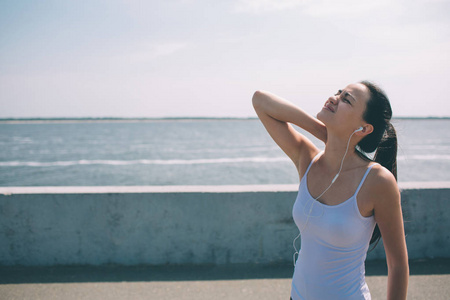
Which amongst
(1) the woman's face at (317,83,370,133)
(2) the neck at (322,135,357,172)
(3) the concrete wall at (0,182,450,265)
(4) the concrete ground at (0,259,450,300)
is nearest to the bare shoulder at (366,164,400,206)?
(2) the neck at (322,135,357,172)

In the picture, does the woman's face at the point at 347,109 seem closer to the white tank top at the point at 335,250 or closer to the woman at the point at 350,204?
the woman at the point at 350,204

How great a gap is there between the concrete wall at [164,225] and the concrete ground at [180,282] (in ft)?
0.41

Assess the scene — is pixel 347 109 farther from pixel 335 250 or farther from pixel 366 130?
pixel 335 250

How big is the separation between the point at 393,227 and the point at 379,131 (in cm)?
52

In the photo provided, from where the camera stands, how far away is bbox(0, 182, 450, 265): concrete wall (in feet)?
13.2

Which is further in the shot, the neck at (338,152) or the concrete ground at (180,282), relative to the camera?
the concrete ground at (180,282)

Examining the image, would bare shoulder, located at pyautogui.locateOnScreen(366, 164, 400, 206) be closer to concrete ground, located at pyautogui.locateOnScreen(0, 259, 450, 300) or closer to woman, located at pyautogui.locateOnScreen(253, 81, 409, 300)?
woman, located at pyautogui.locateOnScreen(253, 81, 409, 300)

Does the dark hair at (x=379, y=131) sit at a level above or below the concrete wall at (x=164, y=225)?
above

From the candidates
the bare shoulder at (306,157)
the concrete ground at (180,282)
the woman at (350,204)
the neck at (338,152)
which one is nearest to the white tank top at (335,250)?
the woman at (350,204)

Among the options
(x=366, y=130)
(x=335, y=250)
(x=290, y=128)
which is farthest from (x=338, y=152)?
(x=335, y=250)

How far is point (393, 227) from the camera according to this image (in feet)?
5.12

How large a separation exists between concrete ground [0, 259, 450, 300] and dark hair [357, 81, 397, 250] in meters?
2.11

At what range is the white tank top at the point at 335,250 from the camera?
1.58 meters

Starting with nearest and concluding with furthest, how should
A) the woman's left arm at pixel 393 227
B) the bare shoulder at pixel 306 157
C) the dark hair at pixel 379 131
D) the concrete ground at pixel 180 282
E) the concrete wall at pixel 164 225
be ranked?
the woman's left arm at pixel 393 227 → the dark hair at pixel 379 131 → the bare shoulder at pixel 306 157 → the concrete ground at pixel 180 282 → the concrete wall at pixel 164 225
